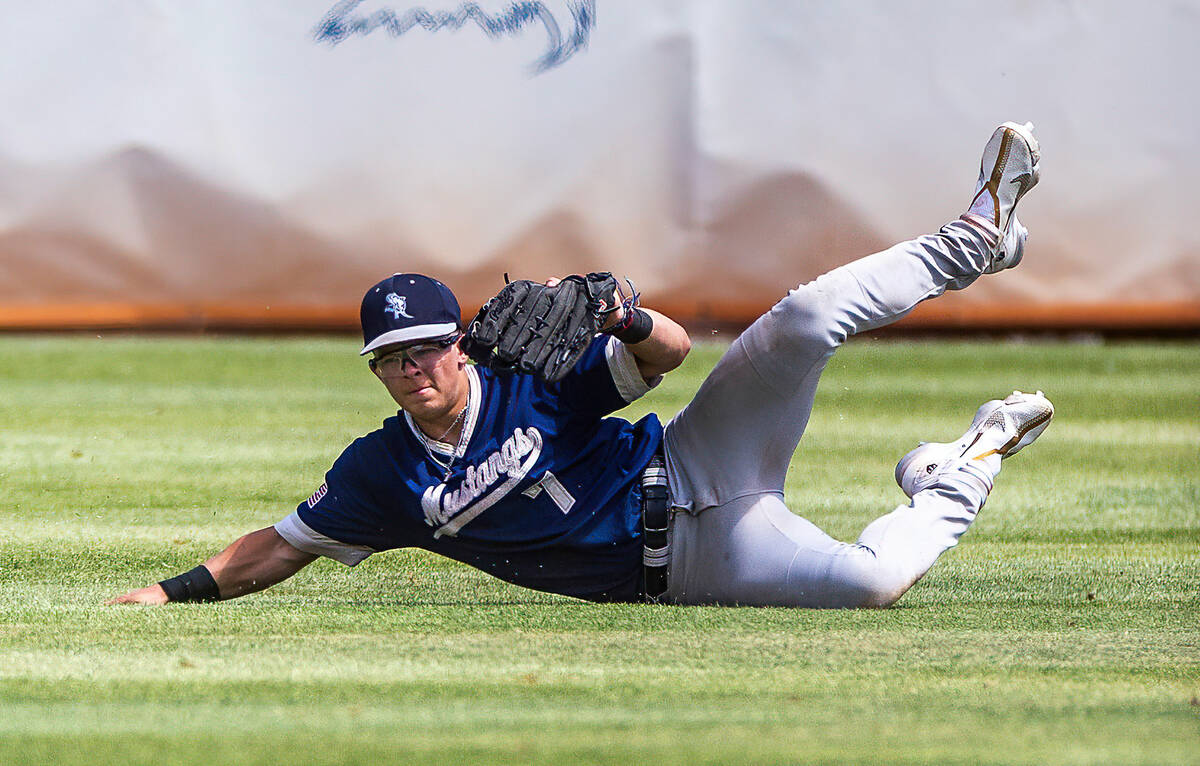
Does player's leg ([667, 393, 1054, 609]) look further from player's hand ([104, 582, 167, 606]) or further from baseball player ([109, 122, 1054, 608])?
player's hand ([104, 582, 167, 606])

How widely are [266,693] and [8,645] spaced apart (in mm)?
798

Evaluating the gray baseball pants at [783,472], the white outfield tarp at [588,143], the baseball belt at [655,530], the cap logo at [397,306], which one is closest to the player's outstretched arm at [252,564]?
the cap logo at [397,306]

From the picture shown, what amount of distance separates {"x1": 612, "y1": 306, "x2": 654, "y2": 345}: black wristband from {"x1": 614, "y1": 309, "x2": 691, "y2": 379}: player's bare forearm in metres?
0.01

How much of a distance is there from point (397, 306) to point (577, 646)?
2.96 feet

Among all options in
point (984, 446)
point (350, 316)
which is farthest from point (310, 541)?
point (350, 316)

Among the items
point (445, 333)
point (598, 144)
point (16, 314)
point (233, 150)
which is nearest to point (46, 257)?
point (16, 314)

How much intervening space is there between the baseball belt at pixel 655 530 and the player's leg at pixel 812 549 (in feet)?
0.14

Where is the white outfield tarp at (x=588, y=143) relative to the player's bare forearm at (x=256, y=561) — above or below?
above

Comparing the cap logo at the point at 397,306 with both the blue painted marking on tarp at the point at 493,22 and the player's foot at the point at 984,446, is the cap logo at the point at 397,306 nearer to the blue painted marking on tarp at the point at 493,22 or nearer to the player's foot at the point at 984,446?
the player's foot at the point at 984,446

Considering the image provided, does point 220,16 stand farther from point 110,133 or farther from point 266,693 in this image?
point 266,693

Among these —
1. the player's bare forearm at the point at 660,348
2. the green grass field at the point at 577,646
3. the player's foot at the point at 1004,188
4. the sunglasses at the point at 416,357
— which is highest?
the player's foot at the point at 1004,188

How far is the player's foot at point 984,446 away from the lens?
4.12 meters

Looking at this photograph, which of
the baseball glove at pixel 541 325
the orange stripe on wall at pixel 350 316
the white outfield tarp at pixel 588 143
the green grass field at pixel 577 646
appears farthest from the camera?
the orange stripe on wall at pixel 350 316

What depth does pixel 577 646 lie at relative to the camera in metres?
3.30
